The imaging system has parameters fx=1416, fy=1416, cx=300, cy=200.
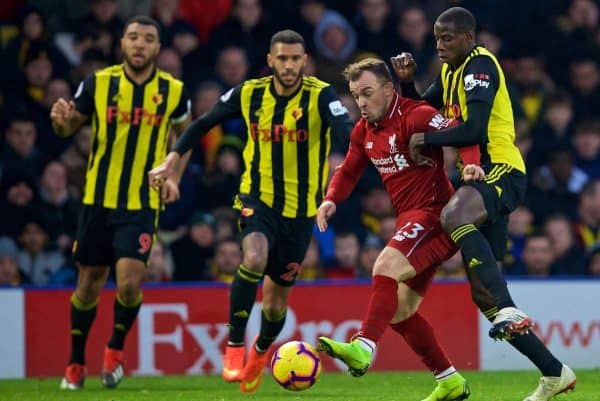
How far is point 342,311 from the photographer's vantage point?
11992mm

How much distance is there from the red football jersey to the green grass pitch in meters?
1.33

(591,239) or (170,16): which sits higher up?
(170,16)

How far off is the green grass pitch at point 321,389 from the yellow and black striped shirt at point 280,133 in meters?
1.29

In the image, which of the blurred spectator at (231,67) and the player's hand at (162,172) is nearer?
the player's hand at (162,172)

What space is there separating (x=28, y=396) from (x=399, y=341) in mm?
3767

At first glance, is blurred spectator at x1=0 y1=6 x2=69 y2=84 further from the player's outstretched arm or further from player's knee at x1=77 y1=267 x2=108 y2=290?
player's knee at x1=77 y1=267 x2=108 y2=290

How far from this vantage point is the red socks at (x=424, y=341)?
8008mm

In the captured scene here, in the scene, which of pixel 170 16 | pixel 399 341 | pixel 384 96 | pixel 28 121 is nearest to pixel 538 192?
pixel 399 341

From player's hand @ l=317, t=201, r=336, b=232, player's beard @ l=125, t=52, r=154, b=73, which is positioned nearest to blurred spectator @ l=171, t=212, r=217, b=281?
player's beard @ l=125, t=52, r=154, b=73

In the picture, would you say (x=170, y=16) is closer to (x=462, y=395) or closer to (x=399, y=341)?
(x=399, y=341)

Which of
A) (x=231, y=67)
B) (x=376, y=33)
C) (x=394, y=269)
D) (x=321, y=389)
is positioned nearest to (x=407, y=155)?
(x=394, y=269)

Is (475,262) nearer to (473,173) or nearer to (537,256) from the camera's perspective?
(473,173)

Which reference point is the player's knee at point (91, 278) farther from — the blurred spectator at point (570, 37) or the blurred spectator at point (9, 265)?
the blurred spectator at point (570, 37)

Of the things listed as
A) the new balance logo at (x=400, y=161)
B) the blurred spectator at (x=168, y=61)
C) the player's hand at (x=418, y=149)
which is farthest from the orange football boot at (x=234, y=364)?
the blurred spectator at (x=168, y=61)
